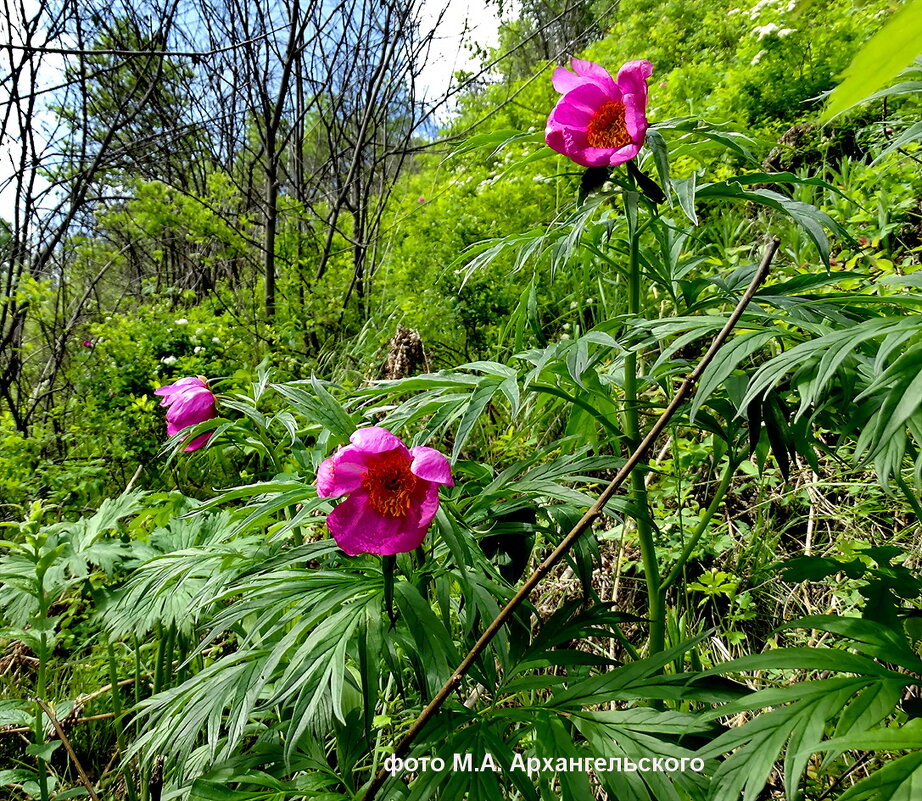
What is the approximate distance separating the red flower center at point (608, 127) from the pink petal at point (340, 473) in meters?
0.56

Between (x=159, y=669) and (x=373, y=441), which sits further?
(x=159, y=669)

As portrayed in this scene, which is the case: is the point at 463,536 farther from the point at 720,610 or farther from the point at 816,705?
the point at 720,610

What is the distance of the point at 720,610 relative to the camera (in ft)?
5.36

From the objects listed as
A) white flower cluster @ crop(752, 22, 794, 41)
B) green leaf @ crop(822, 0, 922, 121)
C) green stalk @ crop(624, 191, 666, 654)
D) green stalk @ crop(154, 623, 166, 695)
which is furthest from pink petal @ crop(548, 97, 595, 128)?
white flower cluster @ crop(752, 22, 794, 41)

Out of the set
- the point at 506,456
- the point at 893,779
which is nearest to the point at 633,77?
the point at 893,779

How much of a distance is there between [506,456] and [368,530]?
4.69 feet

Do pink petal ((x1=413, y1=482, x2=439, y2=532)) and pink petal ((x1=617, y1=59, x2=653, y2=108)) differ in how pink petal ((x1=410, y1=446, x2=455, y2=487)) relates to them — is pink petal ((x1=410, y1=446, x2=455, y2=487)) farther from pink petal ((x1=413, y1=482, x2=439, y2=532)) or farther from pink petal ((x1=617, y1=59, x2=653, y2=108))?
pink petal ((x1=617, y1=59, x2=653, y2=108))

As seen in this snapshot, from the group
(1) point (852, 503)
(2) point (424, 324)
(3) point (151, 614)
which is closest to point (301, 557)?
(3) point (151, 614)

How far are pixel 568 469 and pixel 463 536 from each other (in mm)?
191

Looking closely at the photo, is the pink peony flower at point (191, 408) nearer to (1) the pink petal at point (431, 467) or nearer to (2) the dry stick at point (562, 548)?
(1) the pink petal at point (431, 467)

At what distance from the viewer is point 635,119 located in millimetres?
845

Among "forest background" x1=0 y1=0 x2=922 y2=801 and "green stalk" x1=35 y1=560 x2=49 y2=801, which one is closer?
"forest background" x1=0 y1=0 x2=922 y2=801

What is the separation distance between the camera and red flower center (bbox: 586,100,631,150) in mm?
873

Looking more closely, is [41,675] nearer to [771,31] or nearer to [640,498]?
[640,498]
